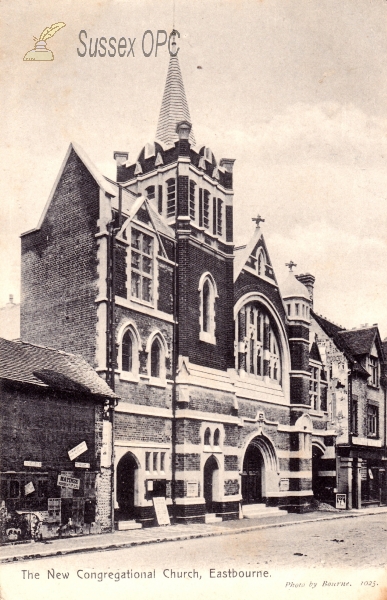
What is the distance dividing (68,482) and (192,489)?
607 centimetres

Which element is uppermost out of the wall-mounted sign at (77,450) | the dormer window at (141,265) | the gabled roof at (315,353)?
the dormer window at (141,265)

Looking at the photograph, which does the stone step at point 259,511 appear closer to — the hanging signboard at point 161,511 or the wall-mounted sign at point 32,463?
the hanging signboard at point 161,511

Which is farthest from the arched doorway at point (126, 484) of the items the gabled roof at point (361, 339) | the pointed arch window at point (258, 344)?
the gabled roof at point (361, 339)

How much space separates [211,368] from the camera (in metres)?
25.5

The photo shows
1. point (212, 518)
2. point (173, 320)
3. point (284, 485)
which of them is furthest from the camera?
point (284, 485)

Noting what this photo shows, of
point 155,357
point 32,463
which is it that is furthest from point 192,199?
point 32,463

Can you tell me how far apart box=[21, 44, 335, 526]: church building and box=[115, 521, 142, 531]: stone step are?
0.67 ft

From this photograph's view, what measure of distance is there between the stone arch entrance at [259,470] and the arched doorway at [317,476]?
4495mm

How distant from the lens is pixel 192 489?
23.6m

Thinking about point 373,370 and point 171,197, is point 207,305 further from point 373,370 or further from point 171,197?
point 373,370

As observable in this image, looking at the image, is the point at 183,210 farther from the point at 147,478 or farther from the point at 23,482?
the point at 23,482

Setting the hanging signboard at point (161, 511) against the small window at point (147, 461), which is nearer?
the hanging signboard at point (161, 511)

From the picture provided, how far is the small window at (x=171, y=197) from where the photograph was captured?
25.5m

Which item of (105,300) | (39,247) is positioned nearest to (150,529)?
(105,300)
